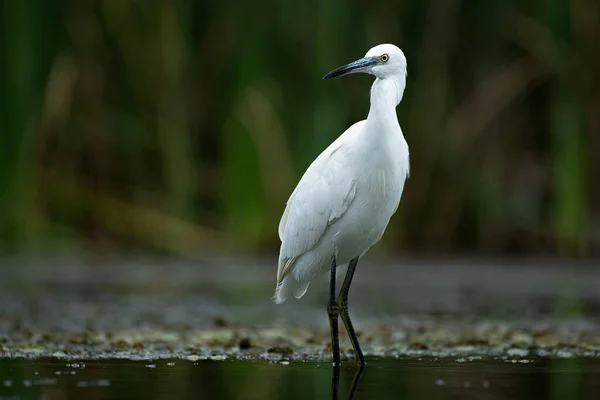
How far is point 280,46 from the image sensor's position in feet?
43.2

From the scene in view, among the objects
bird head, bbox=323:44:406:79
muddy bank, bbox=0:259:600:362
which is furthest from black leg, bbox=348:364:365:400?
bird head, bbox=323:44:406:79

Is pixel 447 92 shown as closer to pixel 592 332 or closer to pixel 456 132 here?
pixel 456 132

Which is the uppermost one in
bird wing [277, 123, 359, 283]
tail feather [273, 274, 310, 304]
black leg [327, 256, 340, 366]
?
bird wing [277, 123, 359, 283]

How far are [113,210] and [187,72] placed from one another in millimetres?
1624

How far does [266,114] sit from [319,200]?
6.17m

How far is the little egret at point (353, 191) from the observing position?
6.61 m

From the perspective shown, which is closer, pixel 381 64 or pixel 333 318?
pixel 381 64

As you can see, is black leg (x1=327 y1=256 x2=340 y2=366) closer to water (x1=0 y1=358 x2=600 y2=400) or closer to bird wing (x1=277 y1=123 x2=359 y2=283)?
water (x1=0 y1=358 x2=600 y2=400)

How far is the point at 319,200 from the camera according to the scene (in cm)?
688

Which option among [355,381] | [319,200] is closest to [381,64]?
[319,200]

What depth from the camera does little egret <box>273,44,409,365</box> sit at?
661 cm

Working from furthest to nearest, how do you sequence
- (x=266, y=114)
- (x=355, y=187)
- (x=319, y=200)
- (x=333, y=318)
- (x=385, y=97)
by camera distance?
(x=266, y=114), (x=333, y=318), (x=319, y=200), (x=355, y=187), (x=385, y=97)

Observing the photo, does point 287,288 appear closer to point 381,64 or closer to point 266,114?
point 381,64

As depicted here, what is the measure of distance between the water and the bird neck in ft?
4.06
